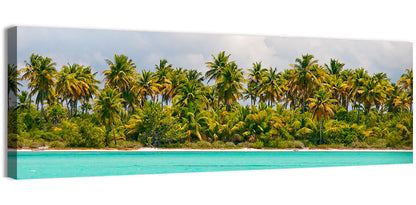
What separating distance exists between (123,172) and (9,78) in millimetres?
3991

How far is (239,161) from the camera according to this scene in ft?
56.0

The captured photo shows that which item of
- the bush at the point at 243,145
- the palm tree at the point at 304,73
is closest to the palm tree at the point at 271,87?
the palm tree at the point at 304,73

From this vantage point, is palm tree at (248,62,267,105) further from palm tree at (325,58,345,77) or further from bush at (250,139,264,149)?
palm tree at (325,58,345,77)

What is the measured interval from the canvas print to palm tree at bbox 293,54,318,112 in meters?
0.06

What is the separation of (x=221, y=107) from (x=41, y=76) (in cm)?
782

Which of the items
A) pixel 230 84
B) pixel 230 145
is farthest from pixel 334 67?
pixel 230 145

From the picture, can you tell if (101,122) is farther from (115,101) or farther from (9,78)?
(9,78)

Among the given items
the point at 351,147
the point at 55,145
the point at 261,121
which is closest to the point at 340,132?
the point at 351,147

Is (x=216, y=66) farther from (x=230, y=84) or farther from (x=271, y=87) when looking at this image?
(x=271, y=87)

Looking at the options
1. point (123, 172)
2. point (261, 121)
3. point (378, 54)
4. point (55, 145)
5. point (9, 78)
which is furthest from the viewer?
point (261, 121)

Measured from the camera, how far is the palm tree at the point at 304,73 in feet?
61.5

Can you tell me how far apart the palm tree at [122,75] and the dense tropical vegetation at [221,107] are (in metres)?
0.04

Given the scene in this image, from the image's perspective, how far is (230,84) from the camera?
20.0 meters

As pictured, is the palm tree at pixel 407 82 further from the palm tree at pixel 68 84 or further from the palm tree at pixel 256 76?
the palm tree at pixel 68 84
